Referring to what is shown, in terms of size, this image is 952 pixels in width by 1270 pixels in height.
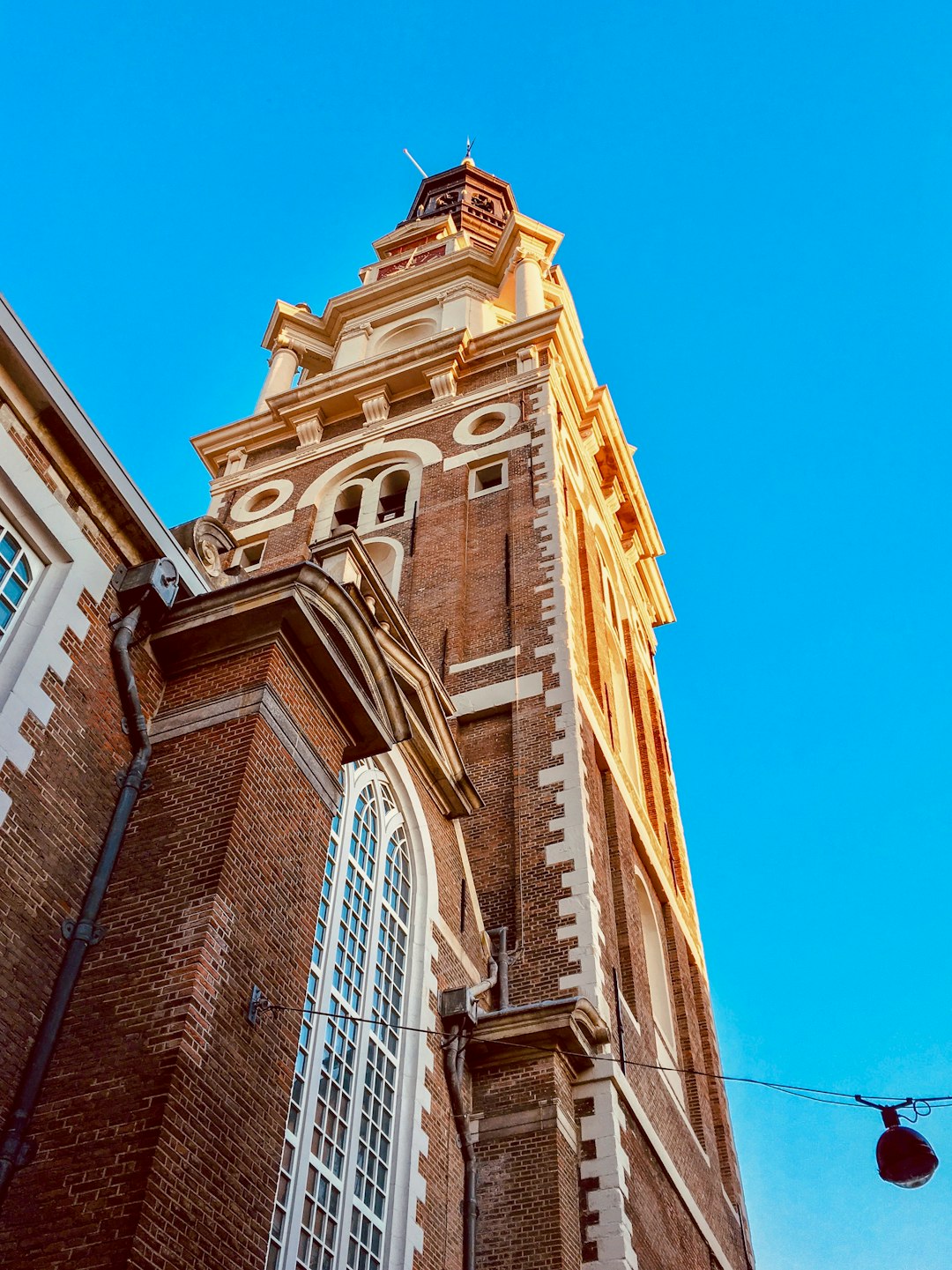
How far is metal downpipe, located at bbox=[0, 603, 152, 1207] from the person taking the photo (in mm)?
7680

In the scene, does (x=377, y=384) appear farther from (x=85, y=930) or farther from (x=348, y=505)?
(x=85, y=930)

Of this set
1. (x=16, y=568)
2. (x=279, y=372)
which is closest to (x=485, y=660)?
(x=16, y=568)

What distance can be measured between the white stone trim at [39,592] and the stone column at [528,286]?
2463 centimetres

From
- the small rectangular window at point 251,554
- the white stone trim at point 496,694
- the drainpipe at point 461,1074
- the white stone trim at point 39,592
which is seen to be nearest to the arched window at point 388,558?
the small rectangular window at point 251,554

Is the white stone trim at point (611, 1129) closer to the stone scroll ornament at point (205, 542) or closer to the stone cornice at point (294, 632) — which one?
the stone cornice at point (294, 632)

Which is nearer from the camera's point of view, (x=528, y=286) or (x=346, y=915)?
(x=346, y=915)

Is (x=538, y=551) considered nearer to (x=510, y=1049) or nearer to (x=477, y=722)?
(x=477, y=722)

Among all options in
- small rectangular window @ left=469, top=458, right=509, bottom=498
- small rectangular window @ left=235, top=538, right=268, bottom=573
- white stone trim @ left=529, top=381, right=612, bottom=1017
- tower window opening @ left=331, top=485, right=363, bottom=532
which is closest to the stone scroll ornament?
white stone trim @ left=529, top=381, right=612, bottom=1017

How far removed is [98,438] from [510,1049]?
7.89m

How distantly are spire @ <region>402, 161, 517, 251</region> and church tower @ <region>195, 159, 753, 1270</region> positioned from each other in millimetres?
18671

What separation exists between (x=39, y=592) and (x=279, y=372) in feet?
94.8

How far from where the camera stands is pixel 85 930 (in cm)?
877

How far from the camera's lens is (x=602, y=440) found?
33.5m

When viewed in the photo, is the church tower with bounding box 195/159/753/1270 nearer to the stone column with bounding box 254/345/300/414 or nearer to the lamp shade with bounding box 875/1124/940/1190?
the stone column with bounding box 254/345/300/414
